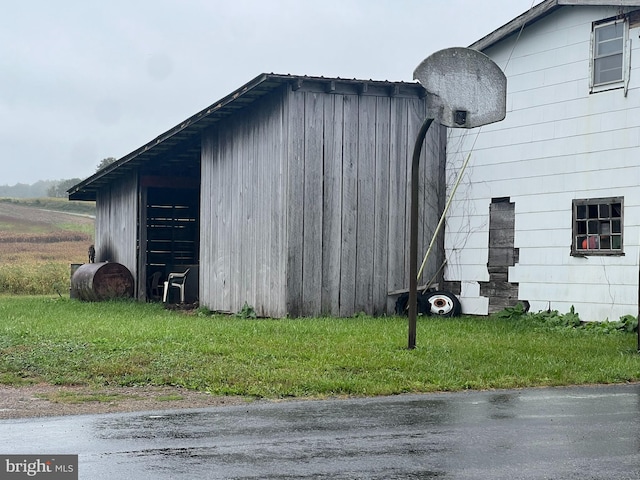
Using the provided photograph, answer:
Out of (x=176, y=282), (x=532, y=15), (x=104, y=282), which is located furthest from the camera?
(x=104, y=282)

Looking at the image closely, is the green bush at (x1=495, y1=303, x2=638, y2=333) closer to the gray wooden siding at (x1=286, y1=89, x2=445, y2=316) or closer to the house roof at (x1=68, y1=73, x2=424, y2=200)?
the gray wooden siding at (x1=286, y1=89, x2=445, y2=316)

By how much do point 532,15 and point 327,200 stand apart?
16.8 ft

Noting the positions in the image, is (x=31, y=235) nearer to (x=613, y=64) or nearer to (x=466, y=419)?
(x=613, y=64)

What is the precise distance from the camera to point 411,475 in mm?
6555

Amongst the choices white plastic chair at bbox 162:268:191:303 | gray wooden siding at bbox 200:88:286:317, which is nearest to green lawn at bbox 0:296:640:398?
gray wooden siding at bbox 200:88:286:317

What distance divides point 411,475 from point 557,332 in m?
11.2

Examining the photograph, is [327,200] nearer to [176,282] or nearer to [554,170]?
[554,170]

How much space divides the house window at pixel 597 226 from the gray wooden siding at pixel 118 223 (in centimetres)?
1309

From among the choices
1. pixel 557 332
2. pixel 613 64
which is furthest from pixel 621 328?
pixel 613 64

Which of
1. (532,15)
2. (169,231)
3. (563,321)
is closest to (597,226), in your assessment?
(563,321)

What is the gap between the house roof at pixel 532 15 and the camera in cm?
1756

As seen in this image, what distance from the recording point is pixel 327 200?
20.1 m

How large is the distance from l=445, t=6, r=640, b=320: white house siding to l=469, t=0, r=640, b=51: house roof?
0.17 metres

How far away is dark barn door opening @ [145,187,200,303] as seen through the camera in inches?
1105
